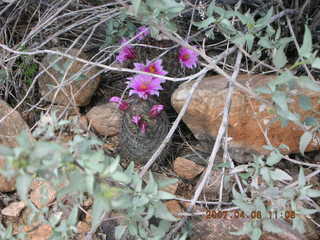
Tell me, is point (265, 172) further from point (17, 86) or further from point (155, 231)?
point (17, 86)

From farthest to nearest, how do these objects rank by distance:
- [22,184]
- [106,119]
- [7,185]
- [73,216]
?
[106,119] < [7,185] < [73,216] < [22,184]

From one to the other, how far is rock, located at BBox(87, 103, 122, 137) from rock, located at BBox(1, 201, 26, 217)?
439 mm

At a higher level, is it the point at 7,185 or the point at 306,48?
the point at 306,48

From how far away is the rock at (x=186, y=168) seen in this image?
169 centimetres

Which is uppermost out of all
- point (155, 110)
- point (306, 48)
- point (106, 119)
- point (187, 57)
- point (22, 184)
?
point (306, 48)

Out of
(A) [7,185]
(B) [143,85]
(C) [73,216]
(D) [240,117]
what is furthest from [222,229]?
(A) [7,185]

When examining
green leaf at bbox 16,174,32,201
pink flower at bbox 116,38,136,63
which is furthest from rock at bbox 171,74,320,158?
green leaf at bbox 16,174,32,201

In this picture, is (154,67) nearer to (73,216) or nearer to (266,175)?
(266,175)

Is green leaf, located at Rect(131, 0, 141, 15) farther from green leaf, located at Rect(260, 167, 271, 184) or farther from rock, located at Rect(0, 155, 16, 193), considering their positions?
rock, located at Rect(0, 155, 16, 193)

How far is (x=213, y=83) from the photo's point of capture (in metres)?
1.62

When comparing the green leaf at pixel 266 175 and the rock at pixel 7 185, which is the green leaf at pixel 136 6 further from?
the rock at pixel 7 185

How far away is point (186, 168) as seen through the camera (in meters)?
1.70

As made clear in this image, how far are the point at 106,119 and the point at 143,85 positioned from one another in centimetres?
30

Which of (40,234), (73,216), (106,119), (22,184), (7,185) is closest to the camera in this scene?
(22,184)
